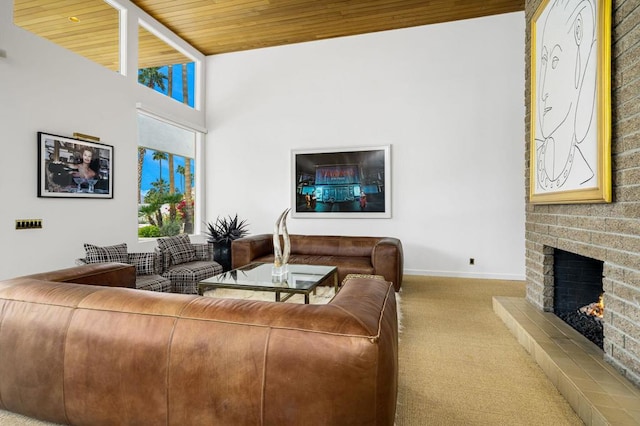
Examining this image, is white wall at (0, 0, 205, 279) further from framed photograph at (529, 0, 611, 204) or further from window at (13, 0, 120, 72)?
framed photograph at (529, 0, 611, 204)

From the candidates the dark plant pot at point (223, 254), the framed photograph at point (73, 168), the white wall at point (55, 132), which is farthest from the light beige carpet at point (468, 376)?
the framed photograph at point (73, 168)

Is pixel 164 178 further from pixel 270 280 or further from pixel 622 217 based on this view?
pixel 622 217

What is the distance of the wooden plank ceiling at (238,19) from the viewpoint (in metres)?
3.92

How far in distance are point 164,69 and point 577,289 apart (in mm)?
6100

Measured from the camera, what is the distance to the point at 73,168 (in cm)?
376

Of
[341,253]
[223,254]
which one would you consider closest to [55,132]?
[223,254]

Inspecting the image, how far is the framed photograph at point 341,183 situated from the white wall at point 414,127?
0.45 ft

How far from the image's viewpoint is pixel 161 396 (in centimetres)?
121

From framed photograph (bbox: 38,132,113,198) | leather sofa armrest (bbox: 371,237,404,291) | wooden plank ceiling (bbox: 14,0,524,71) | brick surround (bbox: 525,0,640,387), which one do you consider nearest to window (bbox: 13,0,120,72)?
wooden plank ceiling (bbox: 14,0,524,71)

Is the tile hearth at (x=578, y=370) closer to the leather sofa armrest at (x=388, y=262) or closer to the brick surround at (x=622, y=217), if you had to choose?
the brick surround at (x=622, y=217)

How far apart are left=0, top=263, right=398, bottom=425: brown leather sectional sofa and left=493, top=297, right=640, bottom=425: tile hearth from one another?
107 centimetres

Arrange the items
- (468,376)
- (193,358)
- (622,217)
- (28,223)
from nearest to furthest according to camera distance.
A: (193,358) < (622,217) < (468,376) < (28,223)

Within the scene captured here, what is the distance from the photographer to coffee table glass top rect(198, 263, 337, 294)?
2723 millimetres

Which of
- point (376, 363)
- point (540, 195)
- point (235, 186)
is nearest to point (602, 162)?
point (540, 195)
